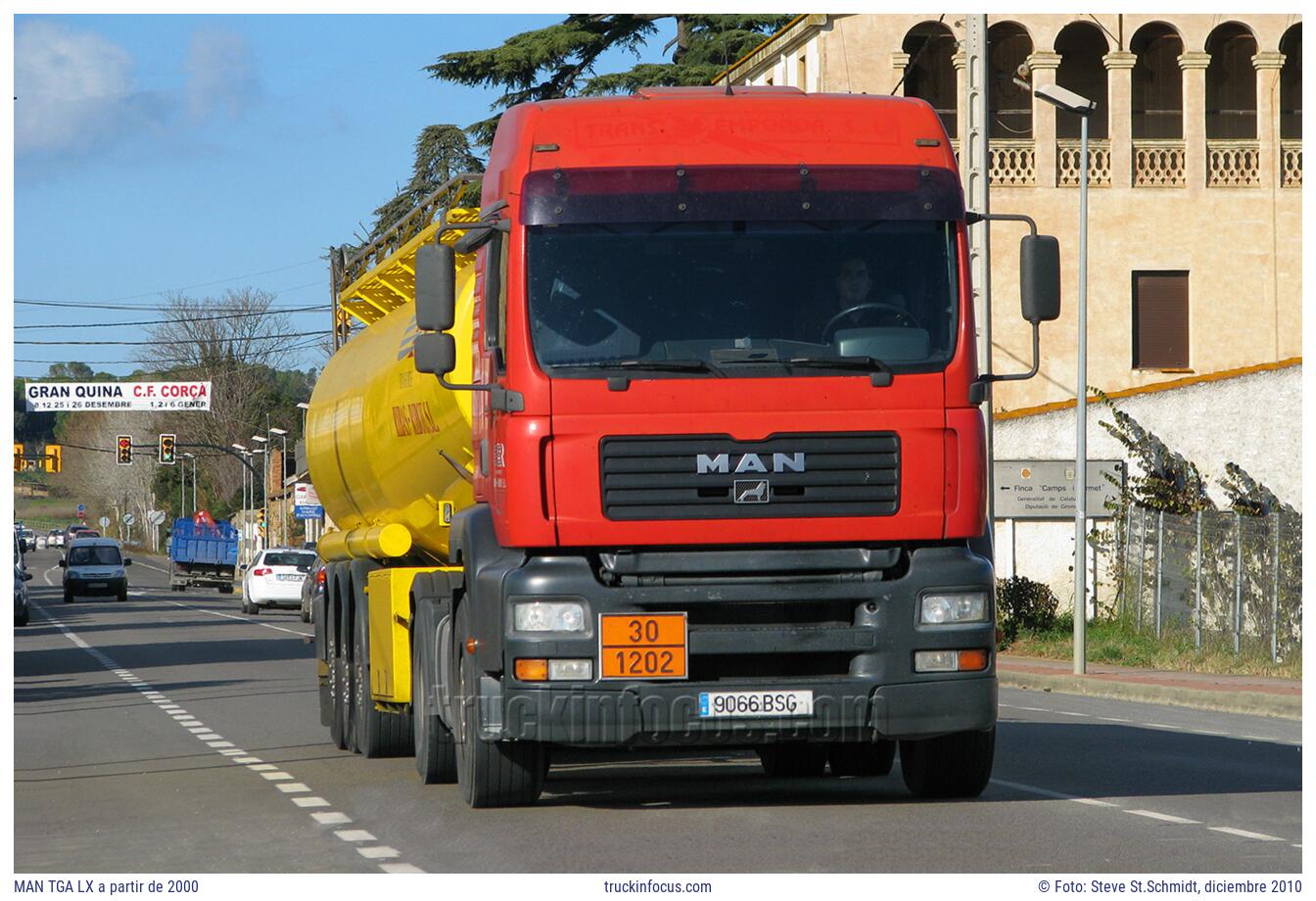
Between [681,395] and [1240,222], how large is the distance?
3580cm

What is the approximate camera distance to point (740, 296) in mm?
11164

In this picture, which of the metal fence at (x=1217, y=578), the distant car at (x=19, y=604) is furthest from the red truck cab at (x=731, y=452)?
the distant car at (x=19, y=604)

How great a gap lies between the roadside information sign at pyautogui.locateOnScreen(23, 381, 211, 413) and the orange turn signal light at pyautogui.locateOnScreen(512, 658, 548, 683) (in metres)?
77.4

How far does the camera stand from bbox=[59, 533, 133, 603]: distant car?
238 feet

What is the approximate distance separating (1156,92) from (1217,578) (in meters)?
18.4

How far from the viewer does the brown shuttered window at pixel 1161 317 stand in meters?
44.5

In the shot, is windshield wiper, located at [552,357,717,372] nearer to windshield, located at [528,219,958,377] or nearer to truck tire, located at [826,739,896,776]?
windshield, located at [528,219,958,377]

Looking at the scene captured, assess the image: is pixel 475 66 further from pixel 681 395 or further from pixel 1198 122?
pixel 681 395

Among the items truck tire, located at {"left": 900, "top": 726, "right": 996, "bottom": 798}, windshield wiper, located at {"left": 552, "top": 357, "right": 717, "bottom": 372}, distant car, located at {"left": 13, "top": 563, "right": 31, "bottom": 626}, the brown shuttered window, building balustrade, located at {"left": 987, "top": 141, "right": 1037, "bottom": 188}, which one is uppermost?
building balustrade, located at {"left": 987, "top": 141, "right": 1037, "bottom": 188}

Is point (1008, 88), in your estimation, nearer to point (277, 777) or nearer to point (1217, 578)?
point (1217, 578)

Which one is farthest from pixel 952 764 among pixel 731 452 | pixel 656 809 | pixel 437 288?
pixel 437 288

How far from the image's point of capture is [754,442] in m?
11.0

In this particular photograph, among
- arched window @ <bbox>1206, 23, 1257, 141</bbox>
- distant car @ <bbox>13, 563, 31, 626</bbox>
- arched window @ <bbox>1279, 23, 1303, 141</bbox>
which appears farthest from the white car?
arched window @ <bbox>1279, 23, 1303, 141</bbox>

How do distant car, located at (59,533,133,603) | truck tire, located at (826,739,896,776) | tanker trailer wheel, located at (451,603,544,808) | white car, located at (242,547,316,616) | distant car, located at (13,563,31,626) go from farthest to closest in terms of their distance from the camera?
distant car, located at (59,533,133,603) → white car, located at (242,547,316,616) → distant car, located at (13,563,31,626) → truck tire, located at (826,739,896,776) → tanker trailer wheel, located at (451,603,544,808)
